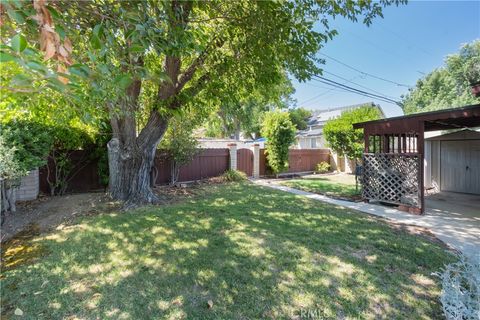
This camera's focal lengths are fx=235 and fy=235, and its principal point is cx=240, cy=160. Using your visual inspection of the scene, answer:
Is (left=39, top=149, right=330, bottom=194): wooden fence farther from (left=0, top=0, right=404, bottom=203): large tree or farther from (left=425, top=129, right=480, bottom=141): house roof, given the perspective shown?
(left=425, top=129, right=480, bottom=141): house roof

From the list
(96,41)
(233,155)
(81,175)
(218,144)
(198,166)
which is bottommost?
(81,175)

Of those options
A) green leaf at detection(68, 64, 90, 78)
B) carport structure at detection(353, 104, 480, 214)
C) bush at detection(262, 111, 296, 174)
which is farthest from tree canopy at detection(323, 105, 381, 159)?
green leaf at detection(68, 64, 90, 78)

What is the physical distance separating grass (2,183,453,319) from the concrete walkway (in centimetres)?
55

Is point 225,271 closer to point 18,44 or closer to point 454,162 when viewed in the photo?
point 18,44

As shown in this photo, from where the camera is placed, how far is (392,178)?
6.32m

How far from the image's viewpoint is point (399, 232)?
4379 mm

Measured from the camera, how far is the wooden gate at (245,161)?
1176cm

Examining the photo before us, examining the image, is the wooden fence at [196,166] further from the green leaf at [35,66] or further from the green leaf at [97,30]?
the green leaf at [35,66]

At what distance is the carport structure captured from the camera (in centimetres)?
561

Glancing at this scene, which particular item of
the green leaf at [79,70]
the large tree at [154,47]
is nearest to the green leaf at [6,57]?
the large tree at [154,47]

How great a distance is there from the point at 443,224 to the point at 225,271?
4.86 metres

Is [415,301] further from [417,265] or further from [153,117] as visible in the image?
[153,117]

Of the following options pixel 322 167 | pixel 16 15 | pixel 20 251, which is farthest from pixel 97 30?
pixel 322 167

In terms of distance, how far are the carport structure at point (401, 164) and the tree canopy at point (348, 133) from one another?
18.6 feet
